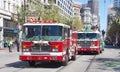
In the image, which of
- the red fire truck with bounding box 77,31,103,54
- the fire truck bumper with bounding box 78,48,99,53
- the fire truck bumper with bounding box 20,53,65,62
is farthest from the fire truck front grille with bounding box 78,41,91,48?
the fire truck bumper with bounding box 20,53,65,62

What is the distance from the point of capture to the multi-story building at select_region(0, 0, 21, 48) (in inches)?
2621

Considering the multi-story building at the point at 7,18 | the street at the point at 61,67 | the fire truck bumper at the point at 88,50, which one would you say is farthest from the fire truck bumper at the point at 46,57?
the multi-story building at the point at 7,18

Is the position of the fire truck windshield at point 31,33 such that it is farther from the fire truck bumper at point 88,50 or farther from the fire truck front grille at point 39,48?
the fire truck bumper at point 88,50

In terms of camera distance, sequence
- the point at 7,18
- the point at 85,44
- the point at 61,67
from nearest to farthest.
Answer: the point at 61,67, the point at 85,44, the point at 7,18

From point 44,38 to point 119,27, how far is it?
246 ft

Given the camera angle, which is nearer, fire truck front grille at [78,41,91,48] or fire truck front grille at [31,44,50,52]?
fire truck front grille at [31,44,50,52]

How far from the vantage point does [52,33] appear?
73.4 feet

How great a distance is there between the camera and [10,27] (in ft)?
239

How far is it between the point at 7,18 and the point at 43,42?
4863 cm

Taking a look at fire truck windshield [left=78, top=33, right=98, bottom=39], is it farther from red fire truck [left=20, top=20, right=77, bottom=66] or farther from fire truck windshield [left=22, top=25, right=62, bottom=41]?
fire truck windshield [left=22, top=25, right=62, bottom=41]

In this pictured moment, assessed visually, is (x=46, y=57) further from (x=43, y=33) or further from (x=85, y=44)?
(x=85, y=44)

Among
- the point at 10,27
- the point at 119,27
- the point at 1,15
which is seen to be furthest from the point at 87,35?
the point at 119,27

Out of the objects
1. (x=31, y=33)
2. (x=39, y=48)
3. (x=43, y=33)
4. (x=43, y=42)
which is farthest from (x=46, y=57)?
(x=31, y=33)

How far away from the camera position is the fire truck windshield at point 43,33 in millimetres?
22312
